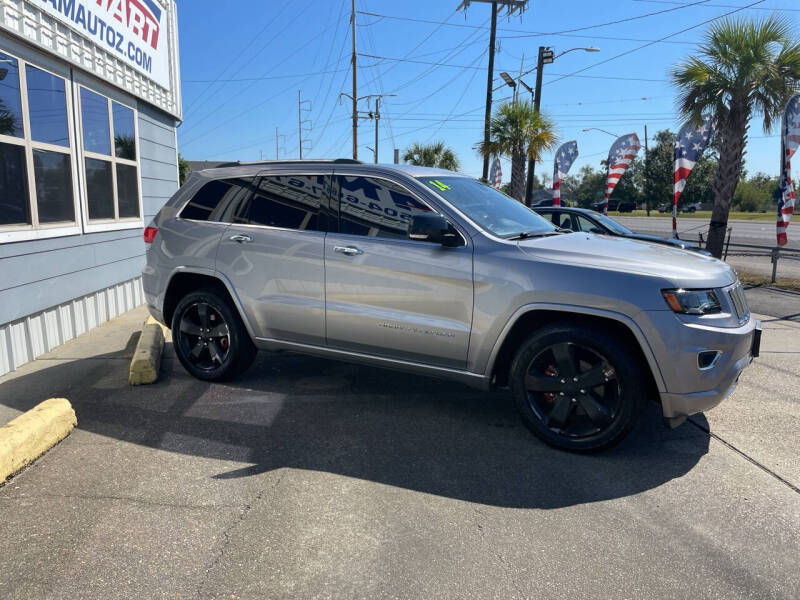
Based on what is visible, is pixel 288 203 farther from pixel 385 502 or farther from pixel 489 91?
pixel 489 91

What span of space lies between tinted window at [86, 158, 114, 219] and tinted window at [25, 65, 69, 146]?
0.74 m

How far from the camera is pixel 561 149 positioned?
22641 mm

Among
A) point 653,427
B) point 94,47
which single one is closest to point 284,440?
point 653,427

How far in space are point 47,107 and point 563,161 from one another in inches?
733

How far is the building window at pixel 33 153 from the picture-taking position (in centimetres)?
601

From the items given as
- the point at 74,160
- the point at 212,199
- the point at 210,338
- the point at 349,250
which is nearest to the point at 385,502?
the point at 349,250

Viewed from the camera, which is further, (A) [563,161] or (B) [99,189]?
(A) [563,161]

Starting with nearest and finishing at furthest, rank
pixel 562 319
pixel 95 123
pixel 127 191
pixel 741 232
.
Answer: pixel 562 319 → pixel 95 123 → pixel 127 191 → pixel 741 232

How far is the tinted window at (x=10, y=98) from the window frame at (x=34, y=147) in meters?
0.04

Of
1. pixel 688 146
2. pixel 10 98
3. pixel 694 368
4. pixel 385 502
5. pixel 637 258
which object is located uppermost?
pixel 688 146

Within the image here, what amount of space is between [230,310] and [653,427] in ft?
11.3

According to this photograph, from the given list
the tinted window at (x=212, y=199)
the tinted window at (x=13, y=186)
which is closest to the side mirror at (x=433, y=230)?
the tinted window at (x=212, y=199)

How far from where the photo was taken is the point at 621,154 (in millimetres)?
19641

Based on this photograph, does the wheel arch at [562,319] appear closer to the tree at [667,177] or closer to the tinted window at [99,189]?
the tinted window at [99,189]
